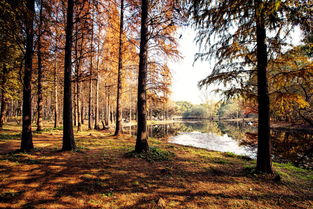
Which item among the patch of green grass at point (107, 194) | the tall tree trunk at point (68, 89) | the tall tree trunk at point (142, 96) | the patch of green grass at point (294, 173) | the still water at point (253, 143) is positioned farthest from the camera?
the still water at point (253, 143)

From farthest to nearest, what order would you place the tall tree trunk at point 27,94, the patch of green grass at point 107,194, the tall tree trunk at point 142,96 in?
the tall tree trunk at point 142,96, the tall tree trunk at point 27,94, the patch of green grass at point 107,194

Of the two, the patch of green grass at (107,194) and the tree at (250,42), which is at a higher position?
the tree at (250,42)

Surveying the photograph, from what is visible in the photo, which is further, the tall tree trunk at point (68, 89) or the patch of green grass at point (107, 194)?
the tall tree trunk at point (68, 89)

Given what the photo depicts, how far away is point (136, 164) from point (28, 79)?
17.7 ft

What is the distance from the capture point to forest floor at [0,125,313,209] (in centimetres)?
289

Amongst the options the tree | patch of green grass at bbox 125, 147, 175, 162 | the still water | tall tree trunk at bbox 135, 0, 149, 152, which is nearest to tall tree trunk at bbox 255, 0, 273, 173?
the tree

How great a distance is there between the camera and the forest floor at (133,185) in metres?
2.89

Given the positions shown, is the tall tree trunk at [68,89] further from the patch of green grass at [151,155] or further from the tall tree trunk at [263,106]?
the tall tree trunk at [263,106]

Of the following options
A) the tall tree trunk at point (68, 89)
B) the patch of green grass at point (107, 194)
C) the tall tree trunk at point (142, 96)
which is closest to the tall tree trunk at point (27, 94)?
the tall tree trunk at point (68, 89)

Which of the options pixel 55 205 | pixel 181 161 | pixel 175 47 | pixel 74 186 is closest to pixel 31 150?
pixel 74 186

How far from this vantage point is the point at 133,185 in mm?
3562

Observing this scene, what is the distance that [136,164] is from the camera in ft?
16.2

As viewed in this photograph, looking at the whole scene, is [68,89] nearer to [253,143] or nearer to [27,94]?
[27,94]

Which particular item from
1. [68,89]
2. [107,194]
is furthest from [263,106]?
[68,89]
